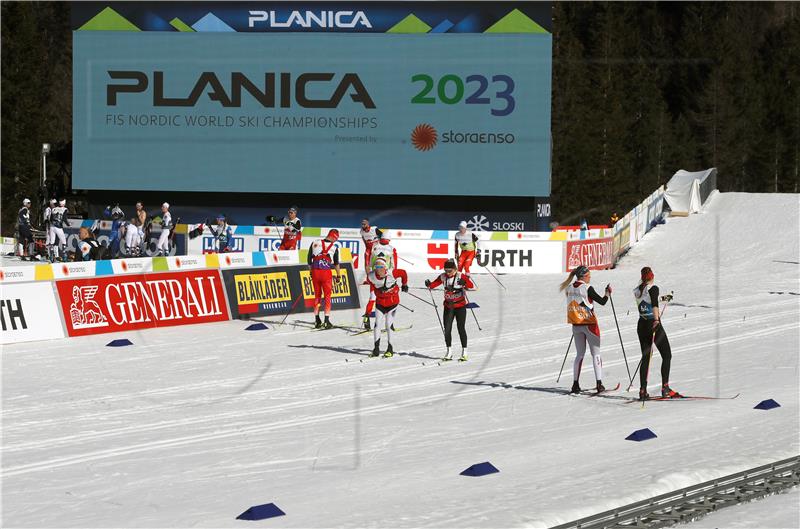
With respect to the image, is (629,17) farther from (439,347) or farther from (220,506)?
(220,506)

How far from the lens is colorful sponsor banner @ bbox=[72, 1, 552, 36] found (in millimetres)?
39625

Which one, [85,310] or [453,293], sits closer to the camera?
[453,293]

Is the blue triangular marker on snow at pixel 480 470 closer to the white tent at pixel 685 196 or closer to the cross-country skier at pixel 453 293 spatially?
the cross-country skier at pixel 453 293

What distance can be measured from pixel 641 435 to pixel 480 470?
2500 mm

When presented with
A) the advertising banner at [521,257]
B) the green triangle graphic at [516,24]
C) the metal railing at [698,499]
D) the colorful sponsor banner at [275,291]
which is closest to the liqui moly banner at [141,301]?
the colorful sponsor banner at [275,291]

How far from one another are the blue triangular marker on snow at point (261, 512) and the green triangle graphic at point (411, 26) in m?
31.2

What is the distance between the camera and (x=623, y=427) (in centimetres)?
1421

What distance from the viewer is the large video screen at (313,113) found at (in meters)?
39.4

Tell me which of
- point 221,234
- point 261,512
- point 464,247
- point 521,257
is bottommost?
point 261,512

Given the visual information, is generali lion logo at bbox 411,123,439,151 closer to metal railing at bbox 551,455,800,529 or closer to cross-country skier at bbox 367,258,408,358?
cross-country skier at bbox 367,258,408,358

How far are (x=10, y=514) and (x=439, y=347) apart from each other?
10.8 m

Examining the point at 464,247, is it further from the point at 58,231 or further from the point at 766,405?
the point at 58,231

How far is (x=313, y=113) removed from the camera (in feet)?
132

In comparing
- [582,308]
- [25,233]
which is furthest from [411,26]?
[582,308]
